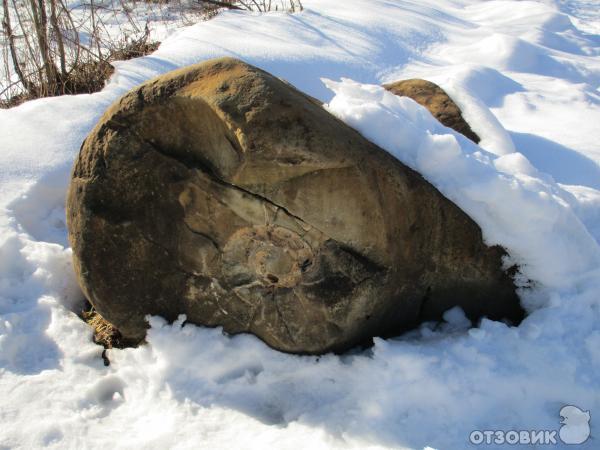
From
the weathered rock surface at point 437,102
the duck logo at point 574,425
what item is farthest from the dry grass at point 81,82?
the duck logo at point 574,425

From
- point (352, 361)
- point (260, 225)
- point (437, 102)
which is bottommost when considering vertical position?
point (352, 361)

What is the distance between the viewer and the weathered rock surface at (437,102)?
330cm

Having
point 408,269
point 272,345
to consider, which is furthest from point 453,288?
point 272,345

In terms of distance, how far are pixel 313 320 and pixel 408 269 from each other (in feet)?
1.18

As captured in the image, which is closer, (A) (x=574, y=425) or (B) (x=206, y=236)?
(A) (x=574, y=425)

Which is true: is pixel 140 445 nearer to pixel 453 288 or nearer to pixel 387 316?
pixel 387 316

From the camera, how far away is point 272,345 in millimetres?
1992

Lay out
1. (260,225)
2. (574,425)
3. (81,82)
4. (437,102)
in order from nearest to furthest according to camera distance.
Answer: (574,425) → (260,225) → (437,102) → (81,82)

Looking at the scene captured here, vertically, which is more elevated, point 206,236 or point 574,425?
point 206,236

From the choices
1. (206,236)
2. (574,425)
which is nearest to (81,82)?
(206,236)

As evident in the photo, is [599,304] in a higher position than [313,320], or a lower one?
higher

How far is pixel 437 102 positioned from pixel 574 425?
2.28 m

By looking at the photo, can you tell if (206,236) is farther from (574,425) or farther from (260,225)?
(574,425)

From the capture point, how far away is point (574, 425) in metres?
1.63
